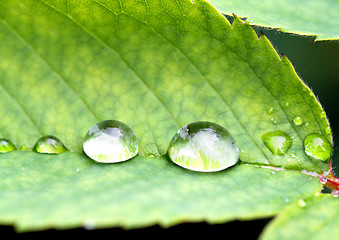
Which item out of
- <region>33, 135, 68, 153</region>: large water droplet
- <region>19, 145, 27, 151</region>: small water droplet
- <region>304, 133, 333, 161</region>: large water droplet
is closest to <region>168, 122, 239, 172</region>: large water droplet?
<region>304, 133, 333, 161</region>: large water droplet

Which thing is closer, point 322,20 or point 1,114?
point 1,114

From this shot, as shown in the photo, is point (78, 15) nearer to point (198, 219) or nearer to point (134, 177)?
point (134, 177)

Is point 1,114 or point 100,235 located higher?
point 1,114

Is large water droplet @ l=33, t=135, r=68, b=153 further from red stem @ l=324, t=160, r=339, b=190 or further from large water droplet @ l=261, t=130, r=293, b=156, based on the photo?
red stem @ l=324, t=160, r=339, b=190

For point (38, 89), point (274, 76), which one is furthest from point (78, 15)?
Result: point (274, 76)

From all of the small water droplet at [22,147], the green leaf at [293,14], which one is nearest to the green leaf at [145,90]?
the small water droplet at [22,147]

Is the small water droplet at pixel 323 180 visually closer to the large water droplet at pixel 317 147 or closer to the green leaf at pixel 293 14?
the large water droplet at pixel 317 147

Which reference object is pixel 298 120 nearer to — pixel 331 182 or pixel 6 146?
pixel 331 182
